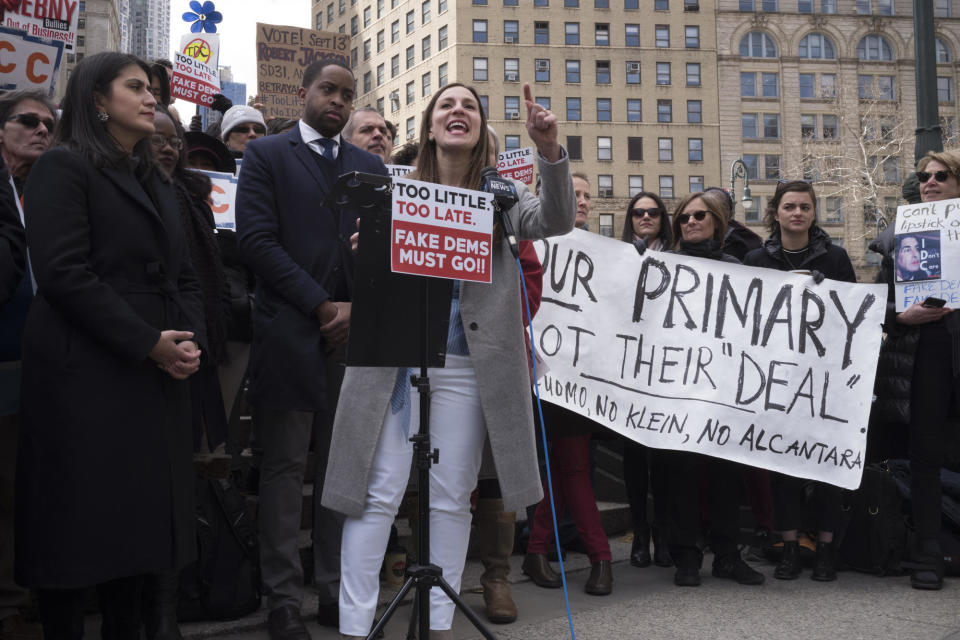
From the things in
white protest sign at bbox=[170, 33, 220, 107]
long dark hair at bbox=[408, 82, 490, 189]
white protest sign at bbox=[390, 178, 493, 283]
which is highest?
white protest sign at bbox=[170, 33, 220, 107]

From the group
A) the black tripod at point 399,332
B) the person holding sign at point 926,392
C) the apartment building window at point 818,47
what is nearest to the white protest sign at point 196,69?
the black tripod at point 399,332

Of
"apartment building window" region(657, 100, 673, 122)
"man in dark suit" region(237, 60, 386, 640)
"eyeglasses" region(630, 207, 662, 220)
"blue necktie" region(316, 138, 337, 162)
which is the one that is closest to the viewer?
"man in dark suit" region(237, 60, 386, 640)

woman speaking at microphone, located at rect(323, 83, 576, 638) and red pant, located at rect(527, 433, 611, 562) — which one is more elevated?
woman speaking at microphone, located at rect(323, 83, 576, 638)

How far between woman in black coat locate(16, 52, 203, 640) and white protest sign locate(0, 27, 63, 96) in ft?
8.16

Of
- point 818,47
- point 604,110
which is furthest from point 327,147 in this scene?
point 818,47

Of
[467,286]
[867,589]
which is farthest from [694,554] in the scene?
[467,286]

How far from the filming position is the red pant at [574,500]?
4.84 m

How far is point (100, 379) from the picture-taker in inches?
116

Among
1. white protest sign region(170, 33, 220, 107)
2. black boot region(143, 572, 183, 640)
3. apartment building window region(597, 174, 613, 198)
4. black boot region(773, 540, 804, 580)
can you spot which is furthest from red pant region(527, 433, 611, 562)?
apartment building window region(597, 174, 613, 198)

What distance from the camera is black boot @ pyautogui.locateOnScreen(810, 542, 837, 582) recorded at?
16.8 feet

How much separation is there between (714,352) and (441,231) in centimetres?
297

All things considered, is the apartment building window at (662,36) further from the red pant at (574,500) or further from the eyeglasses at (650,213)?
the red pant at (574,500)

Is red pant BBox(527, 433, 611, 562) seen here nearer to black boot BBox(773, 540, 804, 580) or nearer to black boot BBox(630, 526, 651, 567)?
black boot BBox(630, 526, 651, 567)

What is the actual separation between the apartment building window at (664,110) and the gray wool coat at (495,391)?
Answer: 61.0 m
